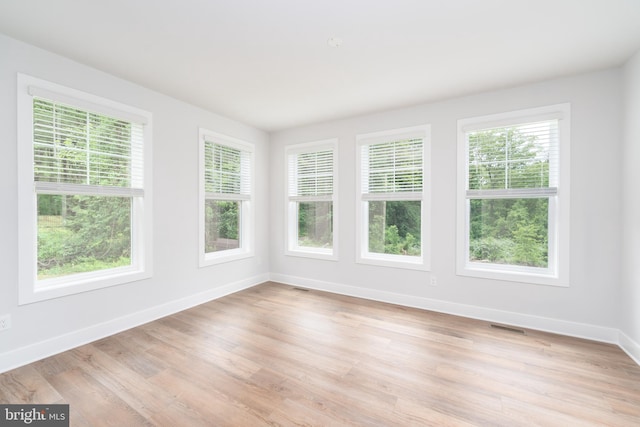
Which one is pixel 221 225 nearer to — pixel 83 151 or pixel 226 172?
pixel 226 172

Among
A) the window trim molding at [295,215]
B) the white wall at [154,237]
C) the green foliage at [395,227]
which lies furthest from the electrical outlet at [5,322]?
the green foliage at [395,227]

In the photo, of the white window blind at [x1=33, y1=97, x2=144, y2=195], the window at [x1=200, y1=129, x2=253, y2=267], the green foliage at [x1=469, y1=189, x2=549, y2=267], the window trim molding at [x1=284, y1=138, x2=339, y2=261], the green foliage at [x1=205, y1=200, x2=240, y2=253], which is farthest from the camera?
the window trim molding at [x1=284, y1=138, x2=339, y2=261]

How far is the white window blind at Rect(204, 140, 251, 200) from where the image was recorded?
404 centimetres

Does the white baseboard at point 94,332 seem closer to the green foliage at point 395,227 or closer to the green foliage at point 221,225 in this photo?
the green foliage at point 221,225

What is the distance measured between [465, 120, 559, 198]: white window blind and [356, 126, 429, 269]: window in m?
0.58

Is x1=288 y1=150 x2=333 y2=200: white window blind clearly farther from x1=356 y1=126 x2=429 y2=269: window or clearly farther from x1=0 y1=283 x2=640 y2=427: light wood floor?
x1=0 y1=283 x2=640 y2=427: light wood floor

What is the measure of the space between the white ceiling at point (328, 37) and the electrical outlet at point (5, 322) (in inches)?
89.4

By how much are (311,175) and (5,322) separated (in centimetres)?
373

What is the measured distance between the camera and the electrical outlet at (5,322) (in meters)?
2.22

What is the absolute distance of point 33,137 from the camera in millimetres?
2418

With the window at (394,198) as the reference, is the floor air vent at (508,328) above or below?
below

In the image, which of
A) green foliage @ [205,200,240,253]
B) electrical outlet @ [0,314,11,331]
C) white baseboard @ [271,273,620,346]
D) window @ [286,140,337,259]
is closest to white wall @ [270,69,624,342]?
white baseboard @ [271,273,620,346]

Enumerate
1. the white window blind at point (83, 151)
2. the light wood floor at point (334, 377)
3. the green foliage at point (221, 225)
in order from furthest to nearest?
1. the green foliage at point (221, 225)
2. the white window blind at point (83, 151)
3. the light wood floor at point (334, 377)

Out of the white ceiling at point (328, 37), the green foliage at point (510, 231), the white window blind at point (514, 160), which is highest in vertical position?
the white ceiling at point (328, 37)
